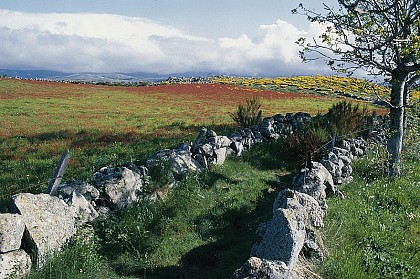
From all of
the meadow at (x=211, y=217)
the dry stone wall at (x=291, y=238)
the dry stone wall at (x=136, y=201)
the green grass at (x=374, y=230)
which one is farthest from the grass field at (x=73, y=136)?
the green grass at (x=374, y=230)

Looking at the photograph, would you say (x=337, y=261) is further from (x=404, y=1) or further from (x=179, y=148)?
(x=404, y=1)

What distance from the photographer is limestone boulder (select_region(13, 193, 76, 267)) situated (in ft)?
21.9

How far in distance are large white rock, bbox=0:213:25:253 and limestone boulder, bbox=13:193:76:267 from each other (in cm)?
18

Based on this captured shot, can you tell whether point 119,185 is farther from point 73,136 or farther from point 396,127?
point 73,136

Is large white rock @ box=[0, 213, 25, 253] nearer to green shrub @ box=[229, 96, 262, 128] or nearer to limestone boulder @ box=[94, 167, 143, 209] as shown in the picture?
limestone boulder @ box=[94, 167, 143, 209]

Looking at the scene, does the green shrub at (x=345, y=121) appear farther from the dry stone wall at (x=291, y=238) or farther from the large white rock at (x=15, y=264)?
the large white rock at (x=15, y=264)

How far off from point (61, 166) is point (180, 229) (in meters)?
2.92

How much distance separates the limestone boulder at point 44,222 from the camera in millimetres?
6664

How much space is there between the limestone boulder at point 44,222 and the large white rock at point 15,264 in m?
0.18

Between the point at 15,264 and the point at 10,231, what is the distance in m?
0.51

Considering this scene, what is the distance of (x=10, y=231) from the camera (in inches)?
247

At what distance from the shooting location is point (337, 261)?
263 inches

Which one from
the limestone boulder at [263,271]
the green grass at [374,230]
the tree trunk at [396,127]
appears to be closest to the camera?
the limestone boulder at [263,271]

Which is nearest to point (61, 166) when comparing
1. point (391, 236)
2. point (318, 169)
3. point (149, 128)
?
point (318, 169)
